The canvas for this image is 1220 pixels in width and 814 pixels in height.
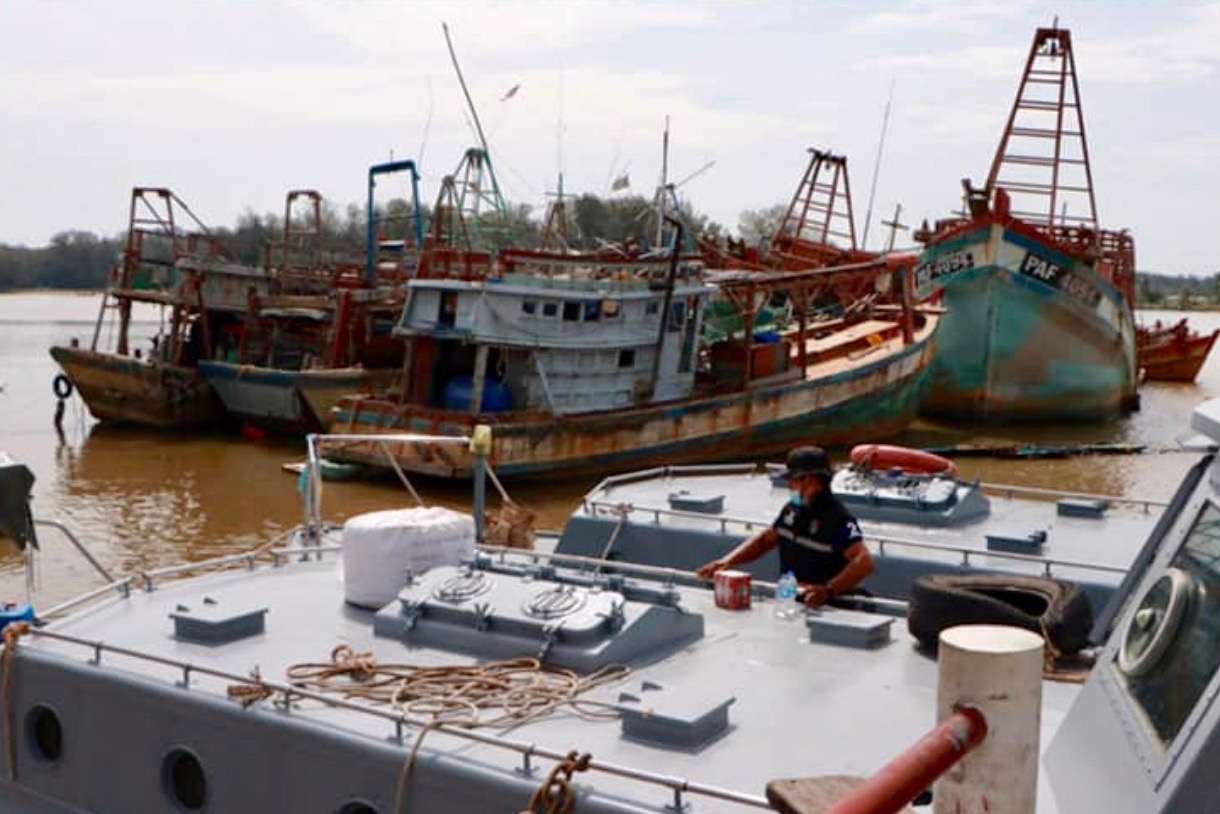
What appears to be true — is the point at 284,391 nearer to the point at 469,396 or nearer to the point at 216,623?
the point at 469,396

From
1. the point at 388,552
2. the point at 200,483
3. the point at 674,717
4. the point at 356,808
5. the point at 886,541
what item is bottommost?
the point at 200,483

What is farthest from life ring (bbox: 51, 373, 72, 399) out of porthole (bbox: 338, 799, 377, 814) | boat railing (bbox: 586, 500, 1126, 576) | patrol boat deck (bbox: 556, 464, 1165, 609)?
porthole (bbox: 338, 799, 377, 814)

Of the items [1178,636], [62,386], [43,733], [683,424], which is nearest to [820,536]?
[1178,636]

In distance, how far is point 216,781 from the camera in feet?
21.2

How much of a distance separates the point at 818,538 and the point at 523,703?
2639mm

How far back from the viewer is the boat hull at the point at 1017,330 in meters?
35.8

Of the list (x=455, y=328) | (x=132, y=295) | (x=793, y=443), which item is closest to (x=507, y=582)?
(x=455, y=328)

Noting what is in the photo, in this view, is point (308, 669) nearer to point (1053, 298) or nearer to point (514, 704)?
point (514, 704)

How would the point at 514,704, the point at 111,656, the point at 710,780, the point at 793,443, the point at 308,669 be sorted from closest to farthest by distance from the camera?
1. the point at 710,780
2. the point at 514,704
3. the point at 308,669
4. the point at 111,656
5. the point at 793,443

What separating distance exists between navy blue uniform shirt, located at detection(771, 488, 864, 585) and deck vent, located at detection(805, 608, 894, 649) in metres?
0.57

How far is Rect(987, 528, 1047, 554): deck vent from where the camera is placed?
10852 millimetres

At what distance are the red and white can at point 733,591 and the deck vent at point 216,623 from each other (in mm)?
2750

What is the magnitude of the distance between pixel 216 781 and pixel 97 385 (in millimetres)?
30459

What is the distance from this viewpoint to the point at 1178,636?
422 cm
